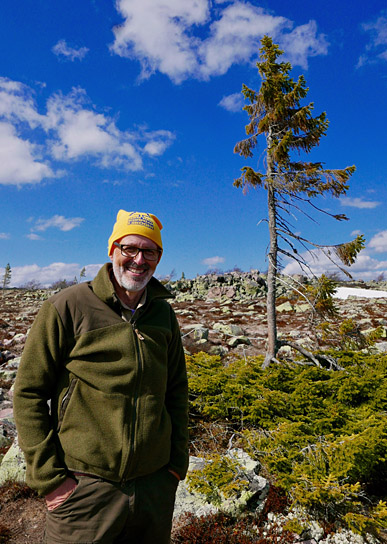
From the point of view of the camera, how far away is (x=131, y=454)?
6.91 feet

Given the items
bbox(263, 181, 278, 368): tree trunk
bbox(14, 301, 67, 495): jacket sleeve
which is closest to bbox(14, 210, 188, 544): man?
bbox(14, 301, 67, 495): jacket sleeve

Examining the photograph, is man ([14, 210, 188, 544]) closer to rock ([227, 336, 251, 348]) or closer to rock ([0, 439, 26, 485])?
rock ([0, 439, 26, 485])

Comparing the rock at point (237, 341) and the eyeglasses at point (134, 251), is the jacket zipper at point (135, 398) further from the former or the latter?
the rock at point (237, 341)

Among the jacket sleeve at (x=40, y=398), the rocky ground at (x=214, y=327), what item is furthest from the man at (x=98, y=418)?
the rocky ground at (x=214, y=327)

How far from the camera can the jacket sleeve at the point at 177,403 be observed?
2.49 metres

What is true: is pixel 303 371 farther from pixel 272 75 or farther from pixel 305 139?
pixel 272 75

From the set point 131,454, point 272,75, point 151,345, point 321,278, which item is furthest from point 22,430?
point 272,75

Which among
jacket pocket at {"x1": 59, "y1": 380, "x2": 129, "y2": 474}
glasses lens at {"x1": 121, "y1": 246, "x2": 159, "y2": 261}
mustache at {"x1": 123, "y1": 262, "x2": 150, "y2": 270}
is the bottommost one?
jacket pocket at {"x1": 59, "y1": 380, "x2": 129, "y2": 474}

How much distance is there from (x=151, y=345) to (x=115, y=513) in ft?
3.26

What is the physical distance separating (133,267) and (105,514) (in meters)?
1.51

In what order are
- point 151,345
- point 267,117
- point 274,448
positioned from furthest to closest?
point 267,117 < point 274,448 < point 151,345

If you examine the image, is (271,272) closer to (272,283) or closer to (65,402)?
Result: (272,283)

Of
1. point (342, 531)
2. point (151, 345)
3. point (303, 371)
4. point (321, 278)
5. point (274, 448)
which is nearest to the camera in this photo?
point (151, 345)

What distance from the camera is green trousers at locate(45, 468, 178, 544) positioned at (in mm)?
2035
